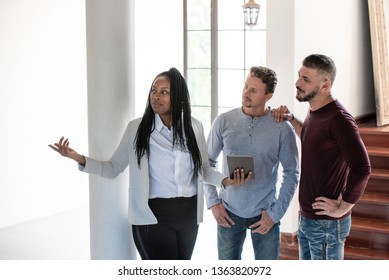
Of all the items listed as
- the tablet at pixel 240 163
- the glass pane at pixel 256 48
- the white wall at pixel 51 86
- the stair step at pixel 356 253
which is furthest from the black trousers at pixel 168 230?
the glass pane at pixel 256 48

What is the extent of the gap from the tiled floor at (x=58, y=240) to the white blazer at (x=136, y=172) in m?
2.11

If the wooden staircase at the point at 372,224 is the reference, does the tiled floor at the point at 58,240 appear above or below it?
below

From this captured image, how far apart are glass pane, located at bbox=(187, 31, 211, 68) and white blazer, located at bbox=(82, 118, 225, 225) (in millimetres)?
5382

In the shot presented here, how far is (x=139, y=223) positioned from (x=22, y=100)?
4012 millimetres

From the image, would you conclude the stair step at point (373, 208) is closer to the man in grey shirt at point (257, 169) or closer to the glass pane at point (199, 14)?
the man in grey shirt at point (257, 169)

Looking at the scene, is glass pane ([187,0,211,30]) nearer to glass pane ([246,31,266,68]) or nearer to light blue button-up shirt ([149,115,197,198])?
glass pane ([246,31,266,68])

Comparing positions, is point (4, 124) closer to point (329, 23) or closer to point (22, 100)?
point (22, 100)

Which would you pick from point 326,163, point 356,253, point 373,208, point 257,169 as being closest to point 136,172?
point 257,169

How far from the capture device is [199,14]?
859 centimetres

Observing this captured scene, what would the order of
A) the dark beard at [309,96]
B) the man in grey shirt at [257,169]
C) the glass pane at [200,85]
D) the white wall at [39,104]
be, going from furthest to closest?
the glass pane at [200,85] → the white wall at [39,104] → the man in grey shirt at [257,169] → the dark beard at [309,96]

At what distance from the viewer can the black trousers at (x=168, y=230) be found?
3215 mm

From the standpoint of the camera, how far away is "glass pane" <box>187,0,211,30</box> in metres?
8.53

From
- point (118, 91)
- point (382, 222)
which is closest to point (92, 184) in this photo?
point (118, 91)

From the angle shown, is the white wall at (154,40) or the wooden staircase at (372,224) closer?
the wooden staircase at (372,224)
